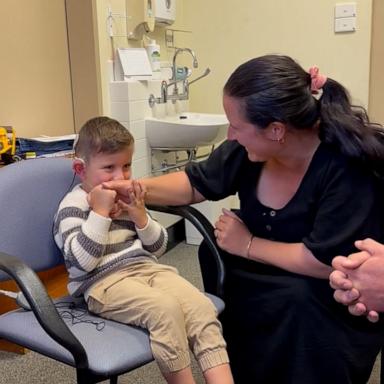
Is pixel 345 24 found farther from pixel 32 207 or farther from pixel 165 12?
pixel 32 207

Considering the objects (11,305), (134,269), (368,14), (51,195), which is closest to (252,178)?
(134,269)

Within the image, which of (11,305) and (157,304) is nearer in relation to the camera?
(157,304)

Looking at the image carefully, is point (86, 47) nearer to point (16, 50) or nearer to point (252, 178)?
point (16, 50)

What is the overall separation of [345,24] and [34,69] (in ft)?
5.84

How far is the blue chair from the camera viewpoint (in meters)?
1.03

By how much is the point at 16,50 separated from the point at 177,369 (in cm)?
184

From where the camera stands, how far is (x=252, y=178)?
1.39 m

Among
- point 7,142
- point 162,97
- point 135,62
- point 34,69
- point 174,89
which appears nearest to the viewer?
point 7,142

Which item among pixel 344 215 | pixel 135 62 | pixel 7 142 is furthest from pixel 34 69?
pixel 344 215

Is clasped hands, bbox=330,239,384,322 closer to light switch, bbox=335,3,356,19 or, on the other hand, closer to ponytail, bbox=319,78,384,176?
ponytail, bbox=319,78,384,176

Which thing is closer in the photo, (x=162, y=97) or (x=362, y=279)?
(x=362, y=279)

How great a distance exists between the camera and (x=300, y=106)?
1194mm

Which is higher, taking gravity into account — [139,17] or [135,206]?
[139,17]

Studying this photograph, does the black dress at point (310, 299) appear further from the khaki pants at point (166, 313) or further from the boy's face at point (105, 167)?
Answer: the boy's face at point (105, 167)
